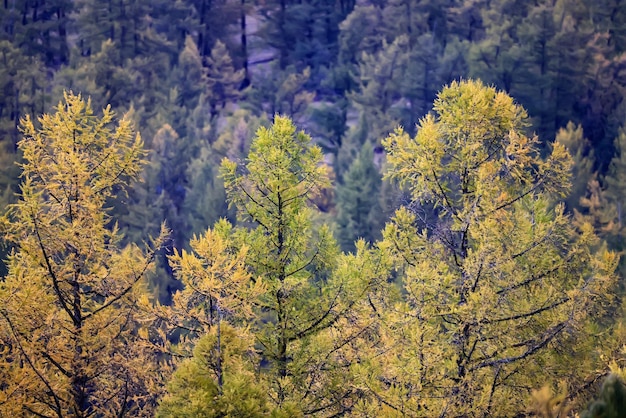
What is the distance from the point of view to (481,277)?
32.4ft

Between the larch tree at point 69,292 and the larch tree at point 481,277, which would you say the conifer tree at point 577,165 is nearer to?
the larch tree at point 481,277

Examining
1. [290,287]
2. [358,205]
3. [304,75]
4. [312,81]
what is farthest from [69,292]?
[312,81]

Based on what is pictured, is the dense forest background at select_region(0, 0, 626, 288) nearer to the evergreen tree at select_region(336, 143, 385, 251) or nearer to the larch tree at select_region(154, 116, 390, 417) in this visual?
the evergreen tree at select_region(336, 143, 385, 251)

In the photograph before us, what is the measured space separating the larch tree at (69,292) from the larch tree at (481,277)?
355 centimetres

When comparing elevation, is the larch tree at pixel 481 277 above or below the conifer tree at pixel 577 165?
above

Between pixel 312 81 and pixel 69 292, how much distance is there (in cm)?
4554

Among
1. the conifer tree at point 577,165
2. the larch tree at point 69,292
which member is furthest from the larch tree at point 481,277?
the conifer tree at point 577,165

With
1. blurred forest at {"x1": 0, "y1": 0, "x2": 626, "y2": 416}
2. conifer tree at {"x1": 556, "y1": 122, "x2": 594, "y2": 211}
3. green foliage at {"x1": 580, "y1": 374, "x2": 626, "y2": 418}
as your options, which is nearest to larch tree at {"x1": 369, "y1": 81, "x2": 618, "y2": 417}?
green foliage at {"x1": 580, "y1": 374, "x2": 626, "y2": 418}

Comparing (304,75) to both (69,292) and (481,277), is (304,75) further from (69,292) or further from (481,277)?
(481,277)

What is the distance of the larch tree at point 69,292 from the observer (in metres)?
10.5

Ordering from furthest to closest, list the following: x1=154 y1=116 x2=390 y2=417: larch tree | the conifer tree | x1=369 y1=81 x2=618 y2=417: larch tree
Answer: the conifer tree → x1=154 y1=116 x2=390 y2=417: larch tree → x1=369 y1=81 x2=618 y2=417: larch tree

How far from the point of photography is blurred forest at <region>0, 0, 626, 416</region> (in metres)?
36.1

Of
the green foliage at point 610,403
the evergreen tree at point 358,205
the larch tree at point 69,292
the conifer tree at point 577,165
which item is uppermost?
the green foliage at point 610,403

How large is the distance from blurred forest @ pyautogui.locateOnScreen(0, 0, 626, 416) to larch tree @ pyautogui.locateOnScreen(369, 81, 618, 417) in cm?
1987
